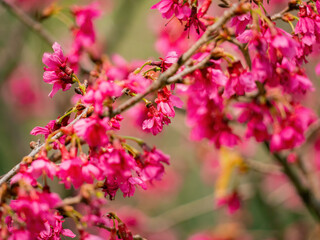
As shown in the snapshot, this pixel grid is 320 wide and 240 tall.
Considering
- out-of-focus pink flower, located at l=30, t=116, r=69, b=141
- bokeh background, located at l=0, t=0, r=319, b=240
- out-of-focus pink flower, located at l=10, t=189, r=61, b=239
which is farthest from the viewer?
bokeh background, located at l=0, t=0, r=319, b=240

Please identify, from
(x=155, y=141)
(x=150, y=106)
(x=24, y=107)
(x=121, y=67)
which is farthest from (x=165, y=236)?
(x=150, y=106)

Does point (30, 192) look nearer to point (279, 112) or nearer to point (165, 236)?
point (279, 112)

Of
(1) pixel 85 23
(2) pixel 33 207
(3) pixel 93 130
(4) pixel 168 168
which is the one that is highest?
(4) pixel 168 168

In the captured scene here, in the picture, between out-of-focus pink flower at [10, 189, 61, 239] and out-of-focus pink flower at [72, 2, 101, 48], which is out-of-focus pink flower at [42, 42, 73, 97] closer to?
out-of-focus pink flower at [10, 189, 61, 239]

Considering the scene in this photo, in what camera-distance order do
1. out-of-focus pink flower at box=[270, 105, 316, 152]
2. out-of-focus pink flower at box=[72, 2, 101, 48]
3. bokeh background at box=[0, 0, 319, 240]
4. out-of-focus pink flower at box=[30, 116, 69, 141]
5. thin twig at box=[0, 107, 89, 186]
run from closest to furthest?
thin twig at box=[0, 107, 89, 186] < out-of-focus pink flower at box=[30, 116, 69, 141] < out-of-focus pink flower at box=[270, 105, 316, 152] < out-of-focus pink flower at box=[72, 2, 101, 48] < bokeh background at box=[0, 0, 319, 240]

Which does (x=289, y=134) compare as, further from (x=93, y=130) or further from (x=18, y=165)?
(x=18, y=165)

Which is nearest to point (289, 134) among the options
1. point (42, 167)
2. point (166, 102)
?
point (166, 102)

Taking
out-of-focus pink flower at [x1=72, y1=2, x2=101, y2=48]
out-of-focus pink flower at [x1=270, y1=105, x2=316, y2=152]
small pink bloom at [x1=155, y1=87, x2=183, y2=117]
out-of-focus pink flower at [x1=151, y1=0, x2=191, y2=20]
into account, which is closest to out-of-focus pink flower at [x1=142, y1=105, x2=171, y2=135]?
small pink bloom at [x1=155, y1=87, x2=183, y2=117]

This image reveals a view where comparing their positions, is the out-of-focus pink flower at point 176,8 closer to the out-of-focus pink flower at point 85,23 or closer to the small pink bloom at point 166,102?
the small pink bloom at point 166,102

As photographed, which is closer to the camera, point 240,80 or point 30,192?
point 30,192
